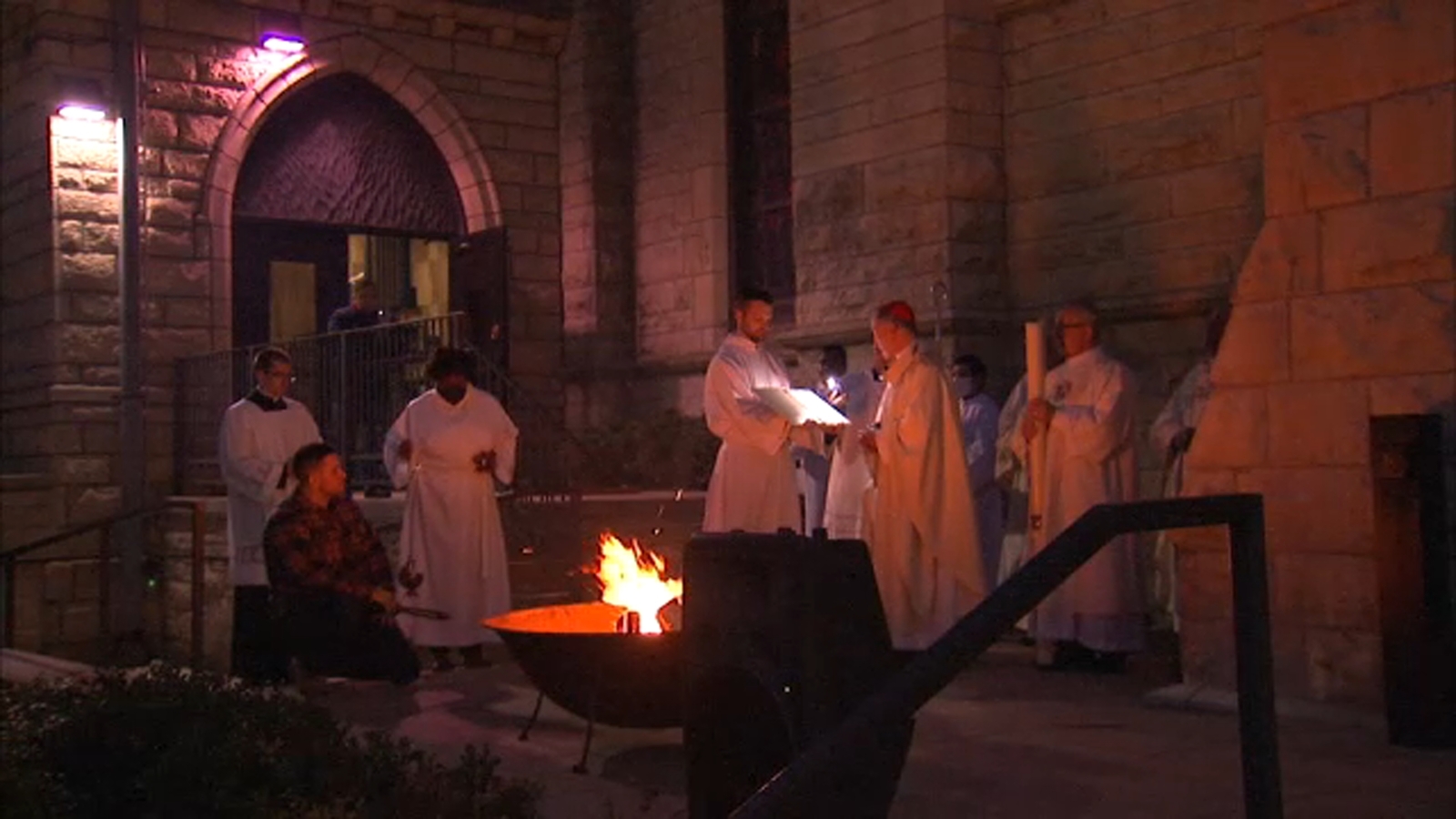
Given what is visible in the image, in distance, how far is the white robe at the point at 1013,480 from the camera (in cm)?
1004

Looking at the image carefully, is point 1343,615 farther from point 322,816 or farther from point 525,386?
point 525,386

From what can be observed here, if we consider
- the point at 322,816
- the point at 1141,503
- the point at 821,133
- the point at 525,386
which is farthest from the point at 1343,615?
the point at 525,386

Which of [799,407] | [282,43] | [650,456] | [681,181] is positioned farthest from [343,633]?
[282,43]

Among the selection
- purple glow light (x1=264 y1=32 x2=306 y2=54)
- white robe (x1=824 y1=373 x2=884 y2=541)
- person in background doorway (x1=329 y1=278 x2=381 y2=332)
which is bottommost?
white robe (x1=824 y1=373 x2=884 y2=541)

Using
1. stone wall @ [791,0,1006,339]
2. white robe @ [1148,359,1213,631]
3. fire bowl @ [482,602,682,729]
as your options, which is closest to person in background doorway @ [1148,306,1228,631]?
white robe @ [1148,359,1213,631]

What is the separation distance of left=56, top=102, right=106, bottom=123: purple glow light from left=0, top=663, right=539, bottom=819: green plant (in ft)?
29.9

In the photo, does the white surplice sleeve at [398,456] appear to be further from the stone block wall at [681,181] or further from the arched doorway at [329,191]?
the arched doorway at [329,191]

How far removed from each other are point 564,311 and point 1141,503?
48.6 feet

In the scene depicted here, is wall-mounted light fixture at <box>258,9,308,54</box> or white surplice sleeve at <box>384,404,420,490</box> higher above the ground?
wall-mounted light fixture at <box>258,9,308,54</box>

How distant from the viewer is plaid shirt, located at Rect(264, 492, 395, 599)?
28.7 feet

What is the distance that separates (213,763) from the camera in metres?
5.83

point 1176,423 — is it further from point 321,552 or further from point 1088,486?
point 321,552

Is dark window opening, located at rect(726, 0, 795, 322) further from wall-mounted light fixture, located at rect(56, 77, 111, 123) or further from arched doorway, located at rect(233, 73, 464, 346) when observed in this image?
wall-mounted light fixture, located at rect(56, 77, 111, 123)

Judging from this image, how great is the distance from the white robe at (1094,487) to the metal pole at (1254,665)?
504cm
